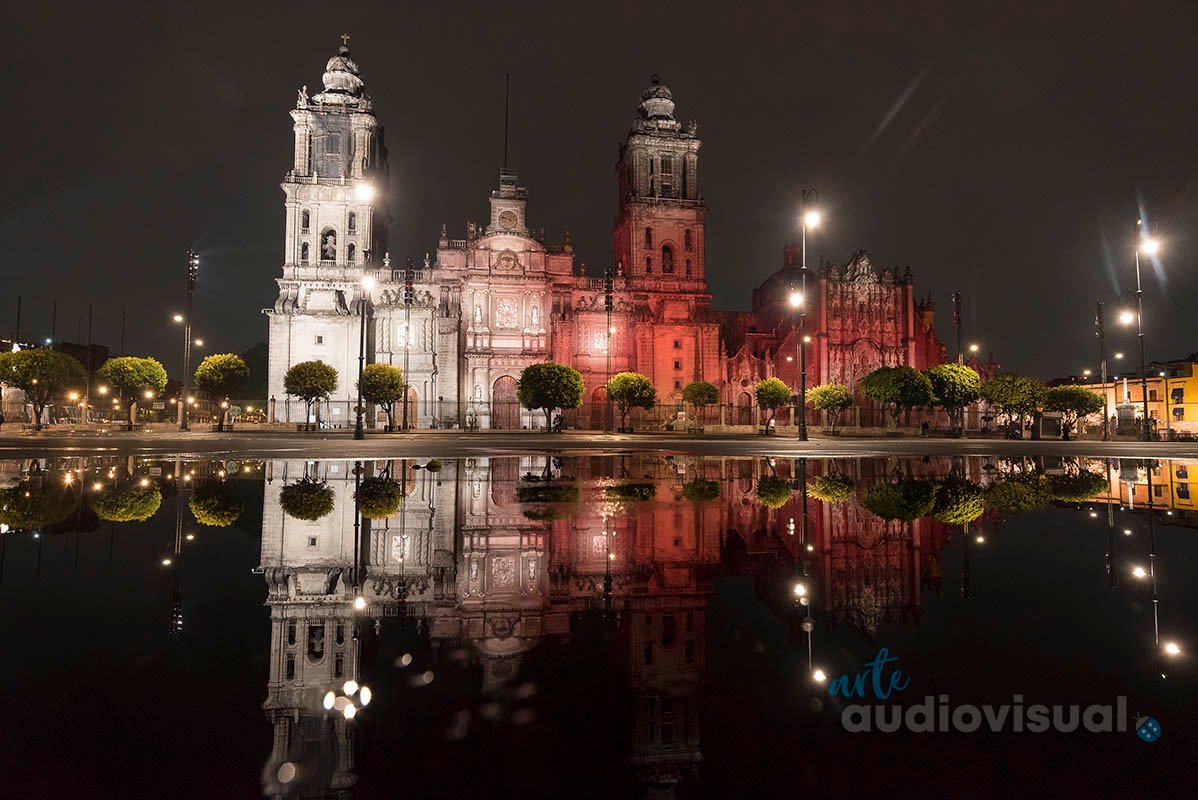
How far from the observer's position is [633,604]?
4.21 metres

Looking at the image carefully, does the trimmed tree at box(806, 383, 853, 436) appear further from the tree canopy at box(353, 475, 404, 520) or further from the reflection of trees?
the reflection of trees

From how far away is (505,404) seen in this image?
55625 millimetres

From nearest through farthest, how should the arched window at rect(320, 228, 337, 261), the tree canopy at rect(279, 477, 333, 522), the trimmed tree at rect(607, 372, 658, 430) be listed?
the tree canopy at rect(279, 477, 333, 522)
the trimmed tree at rect(607, 372, 658, 430)
the arched window at rect(320, 228, 337, 261)

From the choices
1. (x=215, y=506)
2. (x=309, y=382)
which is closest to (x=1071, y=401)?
(x=309, y=382)

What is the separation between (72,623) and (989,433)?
59.1 metres

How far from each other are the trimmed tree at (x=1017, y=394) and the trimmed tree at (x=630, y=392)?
26.7 metres

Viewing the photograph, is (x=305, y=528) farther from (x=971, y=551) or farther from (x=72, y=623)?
(x=971, y=551)

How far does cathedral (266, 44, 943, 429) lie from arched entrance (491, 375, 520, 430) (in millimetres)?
109

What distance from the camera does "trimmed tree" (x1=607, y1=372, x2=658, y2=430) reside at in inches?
1972

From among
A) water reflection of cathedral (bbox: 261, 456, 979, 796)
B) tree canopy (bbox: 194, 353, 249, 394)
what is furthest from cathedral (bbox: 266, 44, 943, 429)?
water reflection of cathedral (bbox: 261, 456, 979, 796)

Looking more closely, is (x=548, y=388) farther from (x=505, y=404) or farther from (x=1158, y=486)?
(x=1158, y=486)

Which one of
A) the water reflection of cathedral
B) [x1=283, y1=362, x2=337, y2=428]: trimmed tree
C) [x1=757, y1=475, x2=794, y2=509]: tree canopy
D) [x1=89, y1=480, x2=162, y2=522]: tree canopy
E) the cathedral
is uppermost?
the cathedral

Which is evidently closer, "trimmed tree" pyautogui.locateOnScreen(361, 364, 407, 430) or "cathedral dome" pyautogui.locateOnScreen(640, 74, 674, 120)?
"trimmed tree" pyautogui.locateOnScreen(361, 364, 407, 430)

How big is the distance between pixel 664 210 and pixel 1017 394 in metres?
33.4
